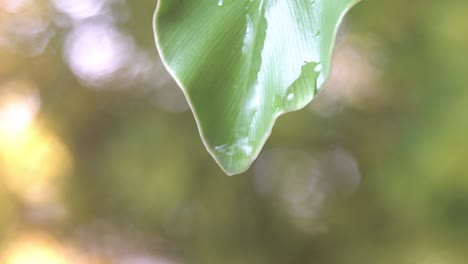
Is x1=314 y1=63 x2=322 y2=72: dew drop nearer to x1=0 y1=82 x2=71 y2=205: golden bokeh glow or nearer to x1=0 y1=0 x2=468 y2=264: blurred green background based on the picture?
x1=0 y1=0 x2=468 y2=264: blurred green background

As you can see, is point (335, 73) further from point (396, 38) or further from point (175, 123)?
point (175, 123)

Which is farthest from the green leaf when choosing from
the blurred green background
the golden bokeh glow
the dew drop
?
the golden bokeh glow

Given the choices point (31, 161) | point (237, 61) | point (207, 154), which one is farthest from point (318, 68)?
point (31, 161)

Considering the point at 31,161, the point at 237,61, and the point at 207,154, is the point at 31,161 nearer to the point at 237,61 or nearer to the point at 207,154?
the point at 207,154

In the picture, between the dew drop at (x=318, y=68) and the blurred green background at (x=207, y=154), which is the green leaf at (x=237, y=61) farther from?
the blurred green background at (x=207, y=154)

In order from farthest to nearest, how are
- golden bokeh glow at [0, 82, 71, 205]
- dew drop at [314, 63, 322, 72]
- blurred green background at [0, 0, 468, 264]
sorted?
golden bokeh glow at [0, 82, 71, 205], blurred green background at [0, 0, 468, 264], dew drop at [314, 63, 322, 72]

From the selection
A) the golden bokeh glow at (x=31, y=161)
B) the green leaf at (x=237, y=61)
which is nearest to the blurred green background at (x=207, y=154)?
the golden bokeh glow at (x=31, y=161)

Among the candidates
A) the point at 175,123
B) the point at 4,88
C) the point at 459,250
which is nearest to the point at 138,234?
the point at 175,123
